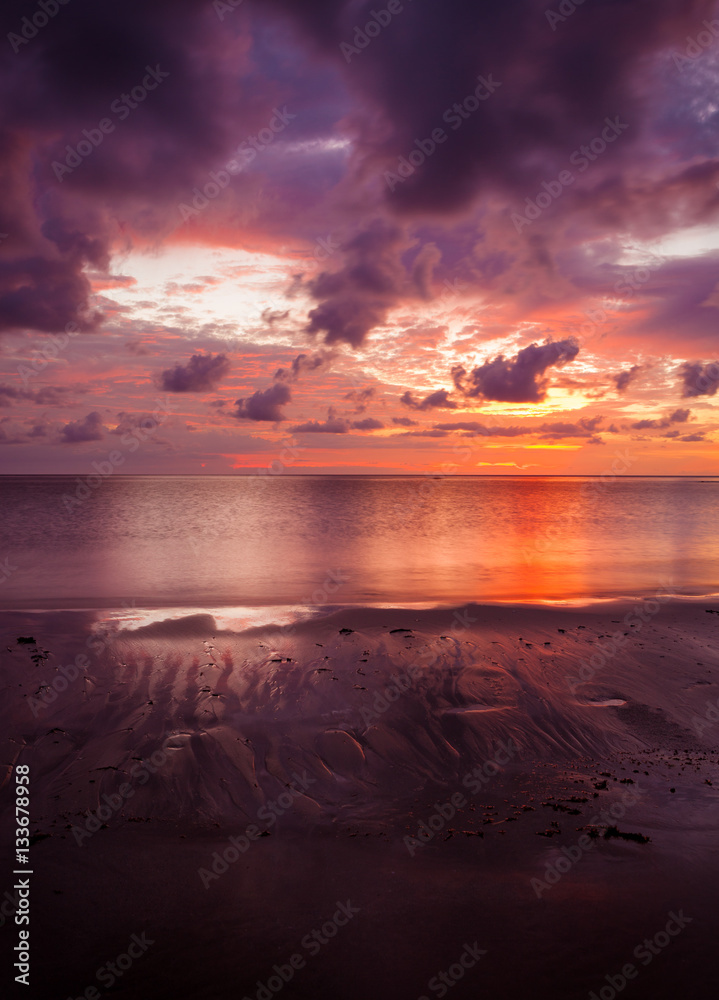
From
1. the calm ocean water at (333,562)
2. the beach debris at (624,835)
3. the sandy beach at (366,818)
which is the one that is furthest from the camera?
the calm ocean water at (333,562)

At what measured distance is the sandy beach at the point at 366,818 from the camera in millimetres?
4297

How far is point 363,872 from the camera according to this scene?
521cm

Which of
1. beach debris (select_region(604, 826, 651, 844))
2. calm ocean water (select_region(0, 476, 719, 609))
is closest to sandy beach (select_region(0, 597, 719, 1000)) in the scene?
beach debris (select_region(604, 826, 651, 844))

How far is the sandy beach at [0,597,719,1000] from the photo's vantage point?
4.30 meters

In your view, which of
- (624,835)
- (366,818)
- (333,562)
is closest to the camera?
(624,835)

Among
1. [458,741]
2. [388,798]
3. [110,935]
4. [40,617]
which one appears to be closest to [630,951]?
[388,798]

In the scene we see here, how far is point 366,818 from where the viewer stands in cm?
608

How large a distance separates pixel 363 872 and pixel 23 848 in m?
3.36

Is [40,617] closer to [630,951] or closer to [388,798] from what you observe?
[388,798]

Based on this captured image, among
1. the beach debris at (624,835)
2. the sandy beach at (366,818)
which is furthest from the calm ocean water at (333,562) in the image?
the beach debris at (624,835)

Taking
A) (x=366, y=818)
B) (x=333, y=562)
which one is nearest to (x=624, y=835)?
(x=366, y=818)

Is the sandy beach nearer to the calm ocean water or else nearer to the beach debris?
the beach debris

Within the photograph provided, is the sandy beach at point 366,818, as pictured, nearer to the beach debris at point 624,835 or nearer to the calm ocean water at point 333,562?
the beach debris at point 624,835

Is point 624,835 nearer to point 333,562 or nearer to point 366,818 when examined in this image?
point 366,818
